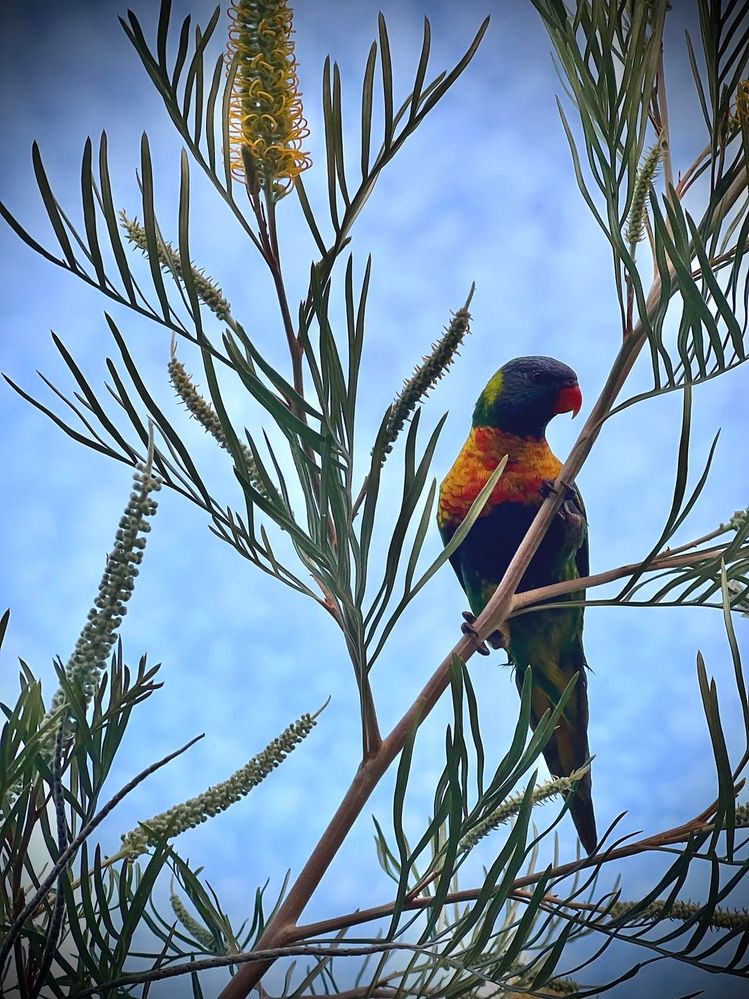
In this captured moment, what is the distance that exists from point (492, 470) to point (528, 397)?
109mm

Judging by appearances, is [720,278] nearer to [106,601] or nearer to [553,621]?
[553,621]

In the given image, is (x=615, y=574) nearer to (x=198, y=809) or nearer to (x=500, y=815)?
(x=500, y=815)

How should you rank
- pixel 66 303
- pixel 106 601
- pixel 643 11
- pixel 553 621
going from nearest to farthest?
pixel 106 601 → pixel 643 11 → pixel 553 621 → pixel 66 303

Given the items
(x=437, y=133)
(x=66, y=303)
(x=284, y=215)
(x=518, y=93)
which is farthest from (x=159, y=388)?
(x=518, y=93)

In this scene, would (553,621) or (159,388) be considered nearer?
(553,621)

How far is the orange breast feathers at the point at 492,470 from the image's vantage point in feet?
3.13

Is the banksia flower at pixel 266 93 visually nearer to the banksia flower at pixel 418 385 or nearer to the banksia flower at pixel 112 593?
the banksia flower at pixel 418 385

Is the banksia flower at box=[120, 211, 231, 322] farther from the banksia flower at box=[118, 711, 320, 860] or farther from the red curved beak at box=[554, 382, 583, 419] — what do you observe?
the red curved beak at box=[554, 382, 583, 419]

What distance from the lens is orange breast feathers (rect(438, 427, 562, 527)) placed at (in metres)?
0.95

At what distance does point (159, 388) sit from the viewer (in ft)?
3.48

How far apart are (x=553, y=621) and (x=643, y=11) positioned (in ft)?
1.96

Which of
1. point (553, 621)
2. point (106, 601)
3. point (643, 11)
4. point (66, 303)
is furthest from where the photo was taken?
point (66, 303)

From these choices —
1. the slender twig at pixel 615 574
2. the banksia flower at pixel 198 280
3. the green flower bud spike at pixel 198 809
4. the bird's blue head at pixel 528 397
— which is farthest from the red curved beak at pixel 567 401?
the green flower bud spike at pixel 198 809

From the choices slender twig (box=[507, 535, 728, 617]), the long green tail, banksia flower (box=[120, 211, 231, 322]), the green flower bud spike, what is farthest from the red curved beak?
the green flower bud spike
